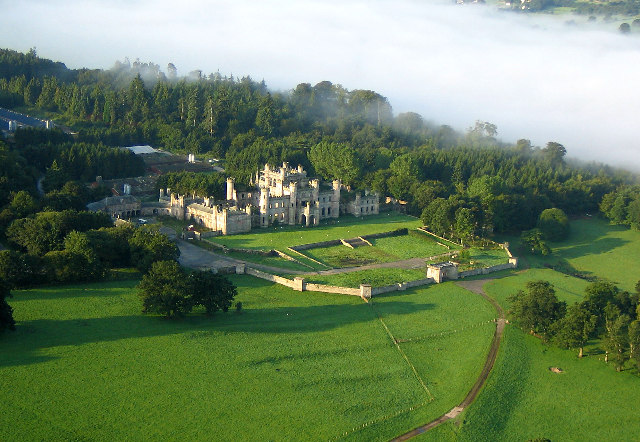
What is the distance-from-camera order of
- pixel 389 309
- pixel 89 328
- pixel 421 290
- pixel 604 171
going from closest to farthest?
pixel 89 328, pixel 389 309, pixel 421 290, pixel 604 171

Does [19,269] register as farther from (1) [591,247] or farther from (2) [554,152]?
(2) [554,152]

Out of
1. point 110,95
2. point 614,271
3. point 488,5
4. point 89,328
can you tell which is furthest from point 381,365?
point 488,5

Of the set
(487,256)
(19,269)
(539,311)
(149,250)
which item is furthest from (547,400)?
(19,269)

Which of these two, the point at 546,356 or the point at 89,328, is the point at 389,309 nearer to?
the point at 546,356

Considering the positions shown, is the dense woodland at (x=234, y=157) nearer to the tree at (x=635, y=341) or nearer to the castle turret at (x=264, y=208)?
the castle turret at (x=264, y=208)

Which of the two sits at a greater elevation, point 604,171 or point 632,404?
point 604,171

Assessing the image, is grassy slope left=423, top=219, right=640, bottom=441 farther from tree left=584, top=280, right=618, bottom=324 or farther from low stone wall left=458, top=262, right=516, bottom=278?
low stone wall left=458, top=262, right=516, bottom=278

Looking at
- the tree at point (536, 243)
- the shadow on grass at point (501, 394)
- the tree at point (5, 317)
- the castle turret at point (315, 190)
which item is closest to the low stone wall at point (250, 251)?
the castle turret at point (315, 190)

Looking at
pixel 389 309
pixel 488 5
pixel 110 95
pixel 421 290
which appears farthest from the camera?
pixel 488 5
